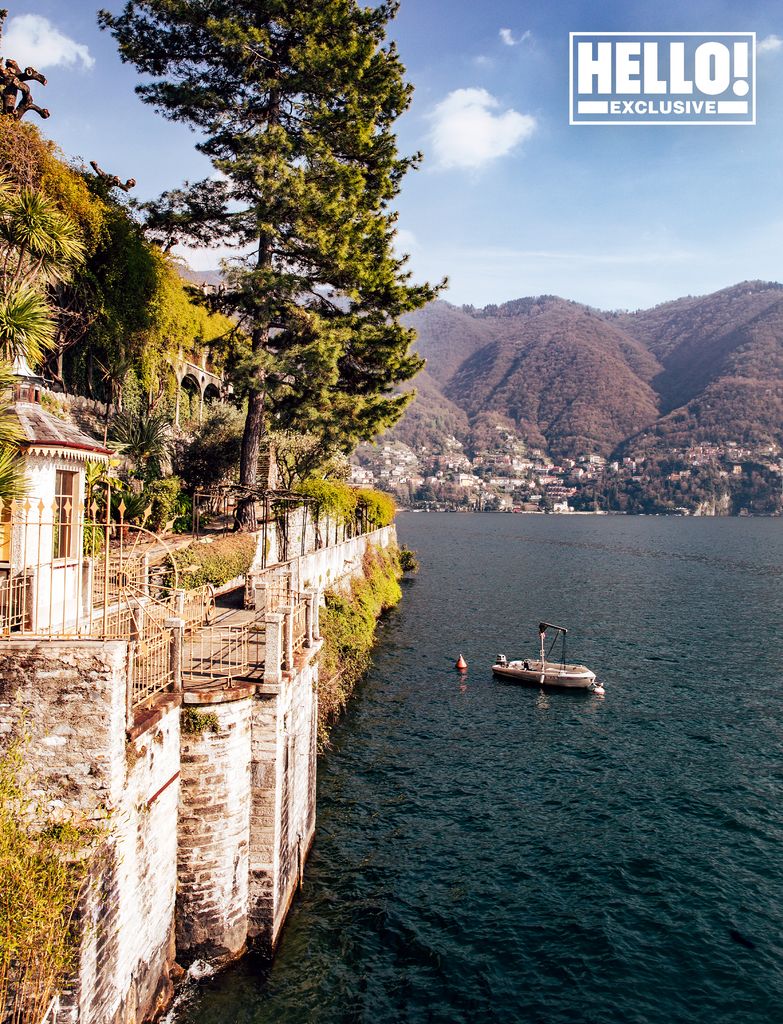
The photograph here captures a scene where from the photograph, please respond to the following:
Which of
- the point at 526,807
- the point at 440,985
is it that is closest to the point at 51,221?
the point at 440,985

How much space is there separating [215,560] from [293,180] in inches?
517

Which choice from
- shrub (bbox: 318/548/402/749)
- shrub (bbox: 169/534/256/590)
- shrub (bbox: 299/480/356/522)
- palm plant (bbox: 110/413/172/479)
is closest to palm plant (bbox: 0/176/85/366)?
shrub (bbox: 169/534/256/590)

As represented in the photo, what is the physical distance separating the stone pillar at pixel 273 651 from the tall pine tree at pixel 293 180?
14198 millimetres

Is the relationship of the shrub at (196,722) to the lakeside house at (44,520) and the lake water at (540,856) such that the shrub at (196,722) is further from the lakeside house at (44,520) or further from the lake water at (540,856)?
the lake water at (540,856)

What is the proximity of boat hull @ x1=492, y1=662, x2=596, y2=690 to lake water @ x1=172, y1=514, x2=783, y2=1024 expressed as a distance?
643mm

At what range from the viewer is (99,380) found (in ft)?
97.6

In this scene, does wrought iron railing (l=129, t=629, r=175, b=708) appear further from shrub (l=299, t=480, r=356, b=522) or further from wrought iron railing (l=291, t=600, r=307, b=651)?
shrub (l=299, t=480, r=356, b=522)

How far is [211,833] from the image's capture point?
1062 cm

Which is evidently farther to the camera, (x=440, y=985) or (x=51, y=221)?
(x=51, y=221)

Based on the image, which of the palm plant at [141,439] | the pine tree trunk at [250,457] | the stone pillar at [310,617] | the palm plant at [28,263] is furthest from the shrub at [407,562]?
the stone pillar at [310,617]

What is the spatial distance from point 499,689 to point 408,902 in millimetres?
16656

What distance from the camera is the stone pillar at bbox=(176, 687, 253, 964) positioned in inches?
413

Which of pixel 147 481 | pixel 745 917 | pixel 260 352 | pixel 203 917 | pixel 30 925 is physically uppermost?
pixel 260 352

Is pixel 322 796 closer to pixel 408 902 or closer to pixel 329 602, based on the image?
pixel 408 902
